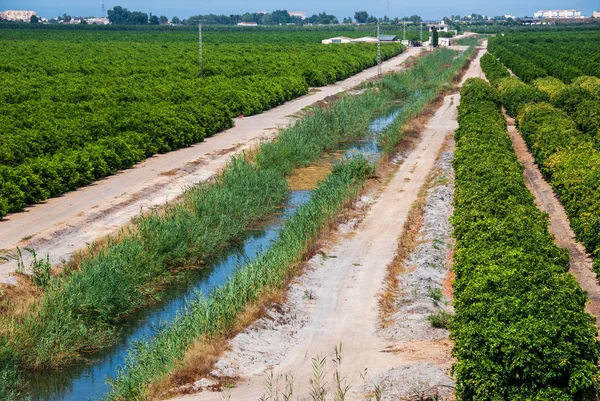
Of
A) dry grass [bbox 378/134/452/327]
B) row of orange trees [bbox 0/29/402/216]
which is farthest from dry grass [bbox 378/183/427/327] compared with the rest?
row of orange trees [bbox 0/29/402/216]

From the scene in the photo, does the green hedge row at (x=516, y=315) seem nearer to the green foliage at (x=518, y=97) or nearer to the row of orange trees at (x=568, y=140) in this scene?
the row of orange trees at (x=568, y=140)

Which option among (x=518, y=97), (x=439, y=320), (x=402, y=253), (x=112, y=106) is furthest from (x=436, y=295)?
(x=518, y=97)

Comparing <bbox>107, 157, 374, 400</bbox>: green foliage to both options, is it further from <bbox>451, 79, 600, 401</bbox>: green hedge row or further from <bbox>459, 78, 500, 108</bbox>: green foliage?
<bbox>459, 78, 500, 108</bbox>: green foliage

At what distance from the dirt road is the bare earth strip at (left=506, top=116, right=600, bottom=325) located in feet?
37.2

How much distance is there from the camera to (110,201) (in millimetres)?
25922

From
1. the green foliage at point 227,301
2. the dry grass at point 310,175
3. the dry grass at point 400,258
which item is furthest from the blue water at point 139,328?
the dry grass at point 400,258

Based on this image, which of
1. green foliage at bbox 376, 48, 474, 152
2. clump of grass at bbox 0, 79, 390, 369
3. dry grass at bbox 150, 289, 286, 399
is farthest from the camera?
green foliage at bbox 376, 48, 474, 152

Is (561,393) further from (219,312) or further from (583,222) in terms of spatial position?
(583,222)

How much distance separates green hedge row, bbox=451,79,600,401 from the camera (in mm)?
11781

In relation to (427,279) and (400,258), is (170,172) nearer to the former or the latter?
(400,258)

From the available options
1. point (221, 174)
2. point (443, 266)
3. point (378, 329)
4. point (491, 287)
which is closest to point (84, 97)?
point (221, 174)

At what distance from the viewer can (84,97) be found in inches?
1702

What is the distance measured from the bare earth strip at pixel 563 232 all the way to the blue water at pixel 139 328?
767 centimetres

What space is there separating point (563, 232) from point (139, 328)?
12.2 meters
